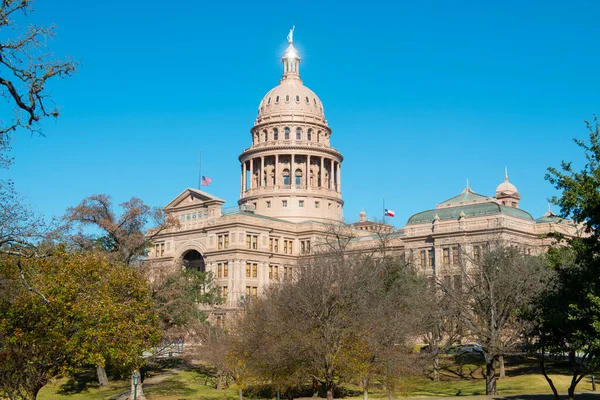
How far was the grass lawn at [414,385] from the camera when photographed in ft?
155

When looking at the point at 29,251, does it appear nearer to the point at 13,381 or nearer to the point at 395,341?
the point at 13,381

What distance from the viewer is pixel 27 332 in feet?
89.9

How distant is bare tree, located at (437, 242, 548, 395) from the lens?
43.4m

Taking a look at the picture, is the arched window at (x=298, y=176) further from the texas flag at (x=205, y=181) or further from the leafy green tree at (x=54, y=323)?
the leafy green tree at (x=54, y=323)

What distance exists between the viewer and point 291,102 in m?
112

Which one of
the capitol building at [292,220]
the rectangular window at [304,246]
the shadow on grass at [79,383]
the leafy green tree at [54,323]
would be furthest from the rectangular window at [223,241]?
the leafy green tree at [54,323]

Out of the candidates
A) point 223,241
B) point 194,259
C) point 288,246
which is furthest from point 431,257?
point 194,259

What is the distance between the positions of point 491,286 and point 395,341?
677 cm

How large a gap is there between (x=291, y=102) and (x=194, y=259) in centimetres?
3020

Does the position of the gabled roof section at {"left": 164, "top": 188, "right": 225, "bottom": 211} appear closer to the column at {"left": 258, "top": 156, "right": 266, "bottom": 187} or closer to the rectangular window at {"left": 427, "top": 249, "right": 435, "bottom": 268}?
the column at {"left": 258, "top": 156, "right": 266, "bottom": 187}

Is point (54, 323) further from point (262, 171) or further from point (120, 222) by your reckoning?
point (262, 171)

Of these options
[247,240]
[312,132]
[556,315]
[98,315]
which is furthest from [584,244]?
[312,132]

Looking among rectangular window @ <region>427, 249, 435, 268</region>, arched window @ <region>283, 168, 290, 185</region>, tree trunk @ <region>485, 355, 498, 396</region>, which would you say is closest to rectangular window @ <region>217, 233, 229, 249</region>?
arched window @ <region>283, 168, 290, 185</region>

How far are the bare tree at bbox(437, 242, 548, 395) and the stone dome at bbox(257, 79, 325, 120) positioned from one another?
65276 mm
